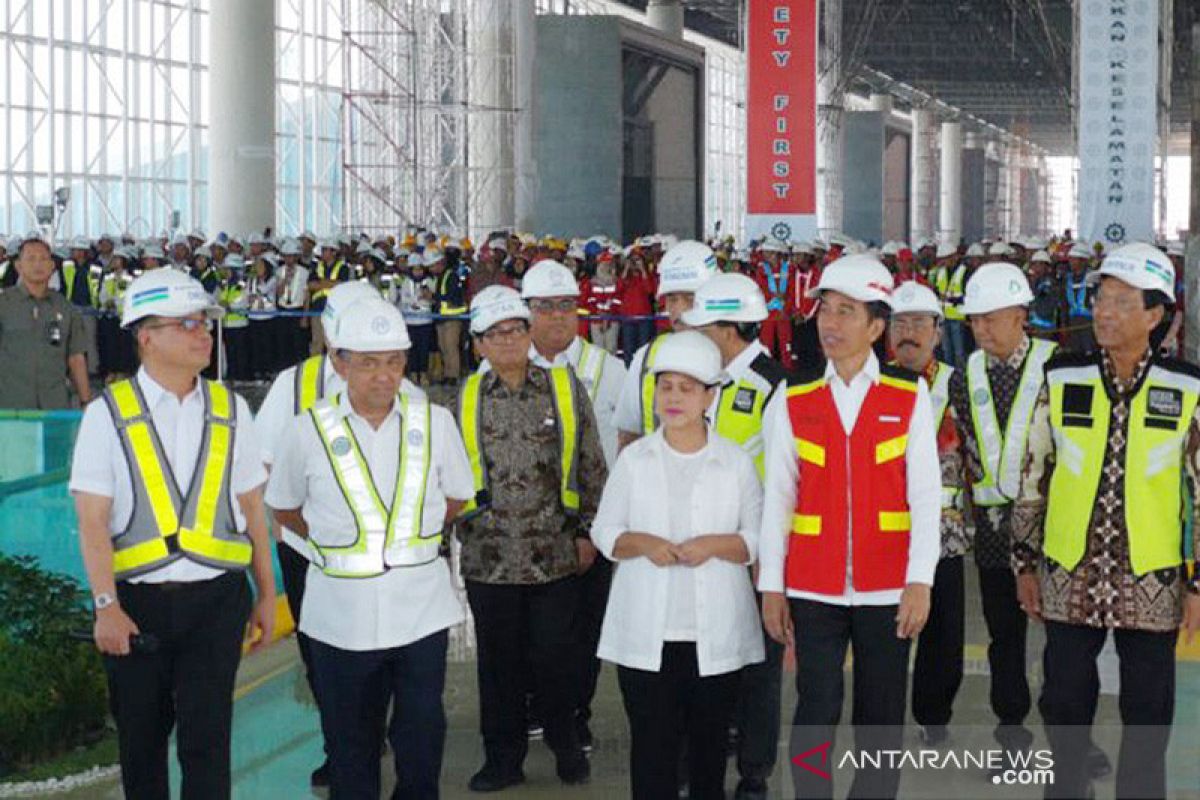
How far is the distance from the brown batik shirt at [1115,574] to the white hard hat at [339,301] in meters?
2.24

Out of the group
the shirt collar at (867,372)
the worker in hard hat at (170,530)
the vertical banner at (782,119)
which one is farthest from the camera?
the vertical banner at (782,119)

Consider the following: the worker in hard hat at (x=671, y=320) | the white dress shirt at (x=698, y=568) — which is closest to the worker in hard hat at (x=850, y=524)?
Result: the white dress shirt at (x=698, y=568)

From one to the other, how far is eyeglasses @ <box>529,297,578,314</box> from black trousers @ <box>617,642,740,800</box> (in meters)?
2.10

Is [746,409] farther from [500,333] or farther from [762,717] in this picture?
[762,717]

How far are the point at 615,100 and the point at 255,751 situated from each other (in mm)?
33238

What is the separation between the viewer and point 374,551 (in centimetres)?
589

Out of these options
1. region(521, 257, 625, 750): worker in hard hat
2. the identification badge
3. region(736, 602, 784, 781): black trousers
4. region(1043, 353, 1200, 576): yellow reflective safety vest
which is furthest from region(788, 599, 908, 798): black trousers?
region(521, 257, 625, 750): worker in hard hat

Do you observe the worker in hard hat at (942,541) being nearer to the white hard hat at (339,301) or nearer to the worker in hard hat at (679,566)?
the worker in hard hat at (679,566)

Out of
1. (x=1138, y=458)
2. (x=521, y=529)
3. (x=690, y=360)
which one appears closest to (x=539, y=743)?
(x=521, y=529)

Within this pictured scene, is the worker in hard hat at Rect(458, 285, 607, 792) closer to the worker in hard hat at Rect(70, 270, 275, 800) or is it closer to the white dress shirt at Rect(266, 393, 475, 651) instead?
the white dress shirt at Rect(266, 393, 475, 651)

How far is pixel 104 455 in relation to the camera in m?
5.67

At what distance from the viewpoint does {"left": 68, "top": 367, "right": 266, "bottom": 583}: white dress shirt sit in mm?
5660

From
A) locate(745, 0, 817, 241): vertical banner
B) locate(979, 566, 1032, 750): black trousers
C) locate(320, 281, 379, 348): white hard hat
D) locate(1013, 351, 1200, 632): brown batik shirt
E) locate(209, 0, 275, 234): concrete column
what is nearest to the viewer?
locate(1013, 351, 1200, 632): brown batik shirt

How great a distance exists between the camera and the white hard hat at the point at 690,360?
235 inches
